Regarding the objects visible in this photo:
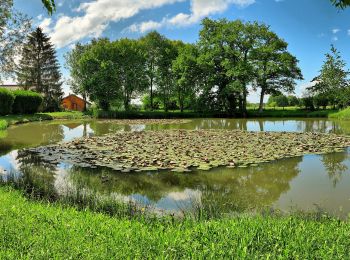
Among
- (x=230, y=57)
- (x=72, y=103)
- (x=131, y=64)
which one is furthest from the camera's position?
(x=72, y=103)

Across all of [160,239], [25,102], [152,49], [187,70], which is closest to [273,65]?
[187,70]

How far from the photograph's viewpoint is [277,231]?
4840 millimetres

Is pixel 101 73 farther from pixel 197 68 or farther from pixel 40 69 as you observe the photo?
pixel 40 69

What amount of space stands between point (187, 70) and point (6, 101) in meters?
23.7

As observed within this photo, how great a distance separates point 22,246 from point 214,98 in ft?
155

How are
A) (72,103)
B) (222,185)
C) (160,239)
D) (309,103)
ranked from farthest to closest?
(72,103), (309,103), (222,185), (160,239)

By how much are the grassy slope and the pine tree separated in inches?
2377

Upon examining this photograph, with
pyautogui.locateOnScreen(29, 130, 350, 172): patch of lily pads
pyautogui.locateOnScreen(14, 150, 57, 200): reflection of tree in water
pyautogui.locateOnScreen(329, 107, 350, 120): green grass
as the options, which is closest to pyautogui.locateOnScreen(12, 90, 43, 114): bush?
pyautogui.locateOnScreen(29, 130, 350, 172): patch of lily pads

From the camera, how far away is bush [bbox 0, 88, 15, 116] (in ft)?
126

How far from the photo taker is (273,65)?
1891 inches

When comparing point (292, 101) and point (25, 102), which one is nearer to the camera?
point (25, 102)

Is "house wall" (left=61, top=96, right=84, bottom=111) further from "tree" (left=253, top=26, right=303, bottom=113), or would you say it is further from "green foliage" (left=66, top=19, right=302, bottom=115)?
"tree" (left=253, top=26, right=303, bottom=113)

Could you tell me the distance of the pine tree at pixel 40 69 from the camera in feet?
207

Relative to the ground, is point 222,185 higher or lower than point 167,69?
lower
